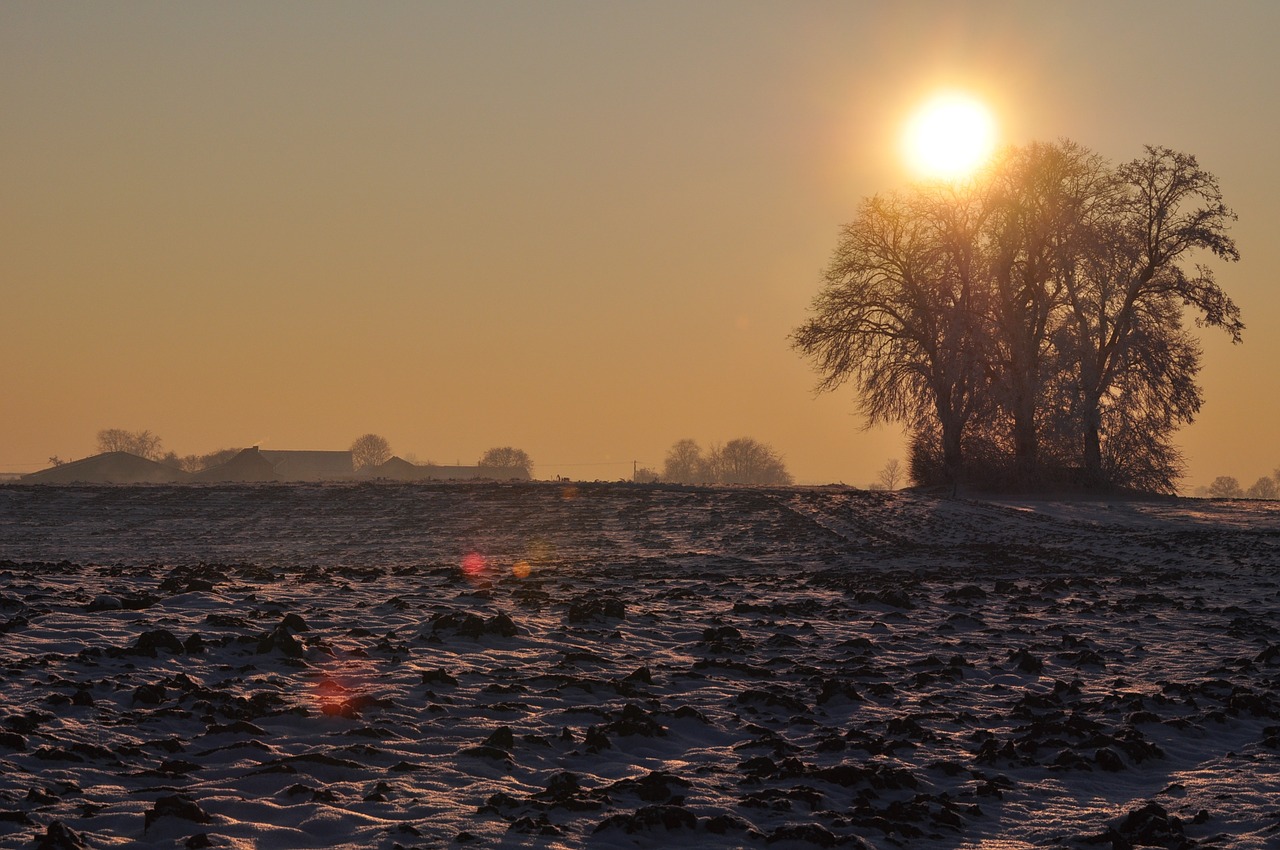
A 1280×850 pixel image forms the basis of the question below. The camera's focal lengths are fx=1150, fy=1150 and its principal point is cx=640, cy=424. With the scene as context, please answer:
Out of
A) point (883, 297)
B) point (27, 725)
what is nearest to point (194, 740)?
point (27, 725)

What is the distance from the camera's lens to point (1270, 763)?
10.4 m

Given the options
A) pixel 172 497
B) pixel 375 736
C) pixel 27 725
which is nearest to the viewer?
pixel 27 725

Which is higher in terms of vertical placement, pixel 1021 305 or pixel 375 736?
pixel 1021 305

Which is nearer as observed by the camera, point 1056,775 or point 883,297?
point 1056,775

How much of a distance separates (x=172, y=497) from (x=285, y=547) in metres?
13.8

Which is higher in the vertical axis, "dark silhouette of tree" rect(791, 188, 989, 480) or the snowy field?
"dark silhouette of tree" rect(791, 188, 989, 480)

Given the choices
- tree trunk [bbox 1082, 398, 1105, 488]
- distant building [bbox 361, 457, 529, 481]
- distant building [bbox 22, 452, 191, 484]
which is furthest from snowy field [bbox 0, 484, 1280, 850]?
distant building [bbox 361, 457, 529, 481]

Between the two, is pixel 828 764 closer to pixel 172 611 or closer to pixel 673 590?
pixel 172 611

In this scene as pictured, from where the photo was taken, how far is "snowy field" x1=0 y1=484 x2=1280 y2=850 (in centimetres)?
857

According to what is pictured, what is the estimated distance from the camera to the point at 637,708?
38.5 feet

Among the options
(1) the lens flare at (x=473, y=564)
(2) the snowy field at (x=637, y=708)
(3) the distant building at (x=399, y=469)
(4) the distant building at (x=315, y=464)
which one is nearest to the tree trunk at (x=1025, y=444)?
(2) the snowy field at (x=637, y=708)

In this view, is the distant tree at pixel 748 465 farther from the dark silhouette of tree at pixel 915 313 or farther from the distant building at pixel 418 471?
the dark silhouette of tree at pixel 915 313

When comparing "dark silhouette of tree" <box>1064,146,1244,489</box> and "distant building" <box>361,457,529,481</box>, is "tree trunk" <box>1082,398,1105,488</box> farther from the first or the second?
"distant building" <box>361,457,529,481</box>

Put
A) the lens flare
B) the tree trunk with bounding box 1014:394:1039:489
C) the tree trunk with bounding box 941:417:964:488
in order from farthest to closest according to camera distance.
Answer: the tree trunk with bounding box 941:417:964:488
the tree trunk with bounding box 1014:394:1039:489
the lens flare
